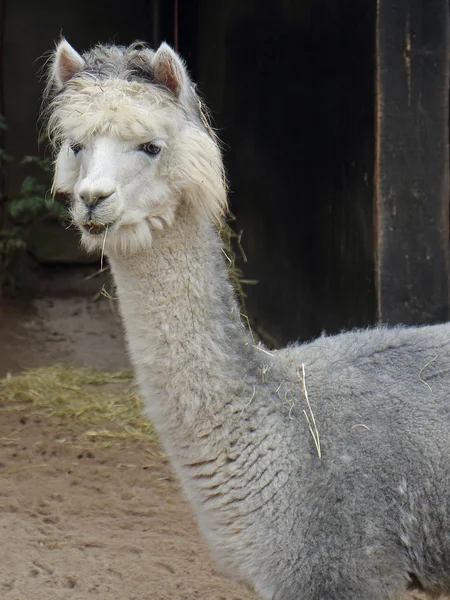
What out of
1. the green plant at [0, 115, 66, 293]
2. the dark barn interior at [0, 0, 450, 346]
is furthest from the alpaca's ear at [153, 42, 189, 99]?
the green plant at [0, 115, 66, 293]

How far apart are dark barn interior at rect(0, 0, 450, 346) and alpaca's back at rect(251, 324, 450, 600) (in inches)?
78.9

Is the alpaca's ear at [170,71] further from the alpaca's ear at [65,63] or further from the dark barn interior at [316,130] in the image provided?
the dark barn interior at [316,130]

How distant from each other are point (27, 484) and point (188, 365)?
2364 millimetres

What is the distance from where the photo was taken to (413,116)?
15.9 ft

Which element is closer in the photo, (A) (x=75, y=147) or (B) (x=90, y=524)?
(A) (x=75, y=147)

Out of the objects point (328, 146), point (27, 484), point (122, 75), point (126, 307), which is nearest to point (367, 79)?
point (328, 146)

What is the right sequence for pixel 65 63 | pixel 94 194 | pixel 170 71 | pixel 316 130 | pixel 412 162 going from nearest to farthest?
pixel 94 194 → pixel 170 71 → pixel 65 63 → pixel 412 162 → pixel 316 130

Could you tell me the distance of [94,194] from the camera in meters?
2.76

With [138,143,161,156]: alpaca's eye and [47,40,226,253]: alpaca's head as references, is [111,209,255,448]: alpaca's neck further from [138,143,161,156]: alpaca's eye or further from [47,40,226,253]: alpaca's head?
[138,143,161,156]: alpaca's eye

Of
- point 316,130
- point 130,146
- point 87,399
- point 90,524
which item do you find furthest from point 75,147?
point 87,399

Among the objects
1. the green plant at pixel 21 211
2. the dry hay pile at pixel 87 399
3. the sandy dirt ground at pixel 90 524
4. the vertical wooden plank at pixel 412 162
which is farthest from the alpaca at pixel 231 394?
the green plant at pixel 21 211

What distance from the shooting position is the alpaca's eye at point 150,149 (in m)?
2.94

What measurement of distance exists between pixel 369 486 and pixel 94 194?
1.32 meters

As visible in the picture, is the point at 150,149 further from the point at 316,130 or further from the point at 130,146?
the point at 316,130
